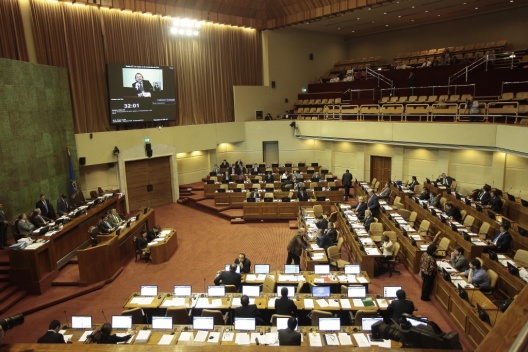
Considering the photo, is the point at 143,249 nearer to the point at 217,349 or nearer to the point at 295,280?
the point at 295,280

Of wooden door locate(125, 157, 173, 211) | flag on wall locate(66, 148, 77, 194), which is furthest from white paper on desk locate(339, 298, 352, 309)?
wooden door locate(125, 157, 173, 211)

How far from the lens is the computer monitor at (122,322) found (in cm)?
654

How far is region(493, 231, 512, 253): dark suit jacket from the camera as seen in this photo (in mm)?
9391

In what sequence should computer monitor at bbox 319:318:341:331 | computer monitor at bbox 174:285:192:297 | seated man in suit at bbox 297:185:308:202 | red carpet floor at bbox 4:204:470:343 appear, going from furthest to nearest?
1. seated man in suit at bbox 297:185:308:202
2. red carpet floor at bbox 4:204:470:343
3. computer monitor at bbox 174:285:192:297
4. computer monitor at bbox 319:318:341:331

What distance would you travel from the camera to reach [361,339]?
5984mm

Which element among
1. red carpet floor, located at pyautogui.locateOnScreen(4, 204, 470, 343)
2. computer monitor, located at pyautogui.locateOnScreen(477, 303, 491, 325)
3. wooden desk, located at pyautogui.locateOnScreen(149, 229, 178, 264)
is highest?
computer monitor, located at pyautogui.locateOnScreen(477, 303, 491, 325)

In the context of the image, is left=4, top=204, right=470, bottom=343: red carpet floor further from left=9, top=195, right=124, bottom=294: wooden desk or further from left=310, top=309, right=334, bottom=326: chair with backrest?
left=310, top=309, right=334, bottom=326: chair with backrest

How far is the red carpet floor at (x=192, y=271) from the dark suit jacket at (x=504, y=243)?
6.89 feet

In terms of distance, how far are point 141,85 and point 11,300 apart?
11044mm

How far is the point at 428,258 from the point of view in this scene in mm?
8234

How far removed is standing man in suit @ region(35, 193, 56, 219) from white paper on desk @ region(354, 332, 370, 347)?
414 inches

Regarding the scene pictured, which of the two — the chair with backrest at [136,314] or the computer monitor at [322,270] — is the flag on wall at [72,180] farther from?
the computer monitor at [322,270]

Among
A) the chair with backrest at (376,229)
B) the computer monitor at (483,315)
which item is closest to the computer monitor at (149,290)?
the computer monitor at (483,315)

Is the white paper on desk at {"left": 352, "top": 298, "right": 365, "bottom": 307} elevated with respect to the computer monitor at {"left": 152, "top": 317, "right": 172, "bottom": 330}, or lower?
lower
